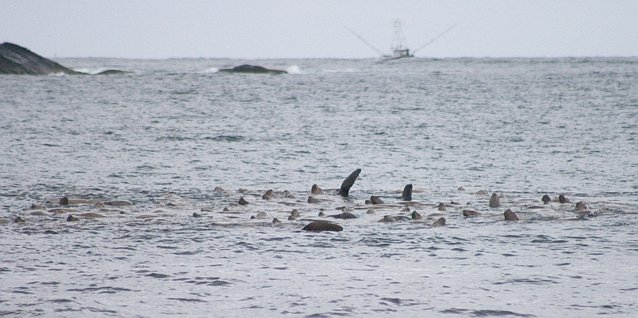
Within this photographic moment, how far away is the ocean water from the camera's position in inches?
396

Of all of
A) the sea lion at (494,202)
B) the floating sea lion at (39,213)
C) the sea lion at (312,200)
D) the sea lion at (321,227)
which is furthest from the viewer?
the sea lion at (312,200)

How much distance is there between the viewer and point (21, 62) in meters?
105

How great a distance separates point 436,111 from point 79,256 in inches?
1871

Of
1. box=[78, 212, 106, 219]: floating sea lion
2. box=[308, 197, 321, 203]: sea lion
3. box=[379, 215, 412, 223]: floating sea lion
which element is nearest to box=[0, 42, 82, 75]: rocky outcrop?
box=[308, 197, 321, 203]: sea lion

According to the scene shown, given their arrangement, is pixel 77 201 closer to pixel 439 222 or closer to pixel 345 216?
pixel 345 216

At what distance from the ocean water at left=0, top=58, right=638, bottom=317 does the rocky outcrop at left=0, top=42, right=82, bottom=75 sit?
63.9 meters

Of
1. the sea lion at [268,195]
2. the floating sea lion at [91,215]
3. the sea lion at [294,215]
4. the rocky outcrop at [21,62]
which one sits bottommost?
the sea lion at [268,195]

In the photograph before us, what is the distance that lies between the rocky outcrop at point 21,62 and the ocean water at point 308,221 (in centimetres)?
6392

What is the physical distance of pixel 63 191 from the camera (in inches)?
816

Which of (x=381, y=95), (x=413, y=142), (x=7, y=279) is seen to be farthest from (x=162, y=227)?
(x=381, y=95)

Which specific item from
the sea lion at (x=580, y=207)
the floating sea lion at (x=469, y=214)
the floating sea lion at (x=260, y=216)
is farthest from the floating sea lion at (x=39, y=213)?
the sea lion at (x=580, y=207)

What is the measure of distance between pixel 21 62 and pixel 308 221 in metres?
97.0

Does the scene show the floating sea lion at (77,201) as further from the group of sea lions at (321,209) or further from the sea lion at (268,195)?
the sea lion at (268,195)

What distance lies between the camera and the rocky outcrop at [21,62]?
10256 cm
